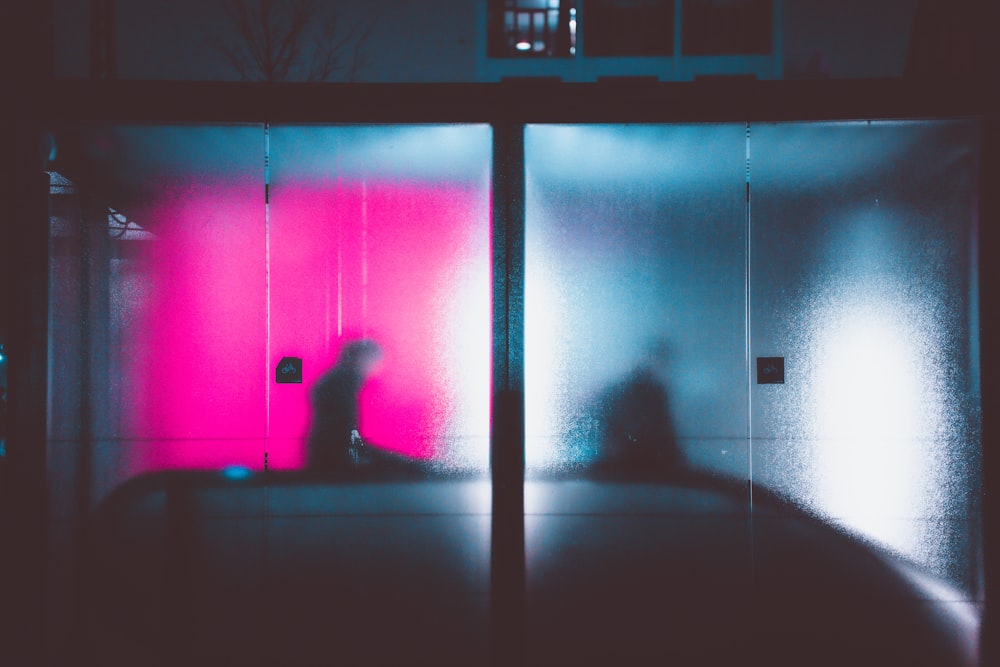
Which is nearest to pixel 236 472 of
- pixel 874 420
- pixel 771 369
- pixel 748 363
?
pixel 748 363

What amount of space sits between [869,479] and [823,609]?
0.93m

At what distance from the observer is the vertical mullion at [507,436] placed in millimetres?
3768

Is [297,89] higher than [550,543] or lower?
higher

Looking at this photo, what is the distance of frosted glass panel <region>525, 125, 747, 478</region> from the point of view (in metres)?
3.79

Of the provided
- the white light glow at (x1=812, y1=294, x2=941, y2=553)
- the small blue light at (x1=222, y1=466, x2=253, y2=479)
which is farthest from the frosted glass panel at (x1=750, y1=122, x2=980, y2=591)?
the small blue light at (x1=222, y1=466, x2=253, y2=479)

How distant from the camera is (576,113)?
12.3ft

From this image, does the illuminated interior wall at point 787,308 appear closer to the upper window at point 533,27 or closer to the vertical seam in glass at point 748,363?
the vertical seam in glass at point 748,363

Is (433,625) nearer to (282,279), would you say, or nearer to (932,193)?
(282,279)

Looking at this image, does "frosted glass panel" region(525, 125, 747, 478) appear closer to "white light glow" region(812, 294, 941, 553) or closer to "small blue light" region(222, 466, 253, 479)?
"white light glow" region(812, 294, 941, 553)

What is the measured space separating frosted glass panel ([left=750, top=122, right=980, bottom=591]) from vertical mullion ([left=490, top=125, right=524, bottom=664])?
161 centimetres

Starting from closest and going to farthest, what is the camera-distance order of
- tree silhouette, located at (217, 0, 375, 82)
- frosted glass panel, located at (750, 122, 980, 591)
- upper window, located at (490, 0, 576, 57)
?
frosted glass panel, located at (750, 122, 980, 591) → tree silhouette, located at (217, 0, 375, 82) → upper window, located at (490, 0, 576, 57)

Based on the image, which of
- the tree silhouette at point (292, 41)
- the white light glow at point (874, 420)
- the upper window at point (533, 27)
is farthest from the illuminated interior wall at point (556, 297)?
the upper window at point (533, 27)

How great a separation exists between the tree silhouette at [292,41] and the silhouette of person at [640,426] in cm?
528

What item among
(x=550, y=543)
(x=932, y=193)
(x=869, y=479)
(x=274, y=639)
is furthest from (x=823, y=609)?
(x=274, y=639)
